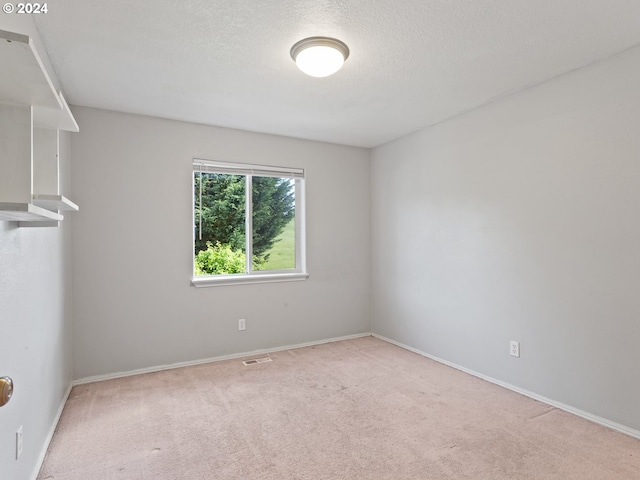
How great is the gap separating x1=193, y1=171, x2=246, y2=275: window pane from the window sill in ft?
0.39

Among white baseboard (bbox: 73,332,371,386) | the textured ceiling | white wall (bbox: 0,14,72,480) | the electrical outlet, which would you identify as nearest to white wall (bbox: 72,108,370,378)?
white baseboard (bbox: 73,332,371,386)

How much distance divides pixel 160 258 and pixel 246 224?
933mm

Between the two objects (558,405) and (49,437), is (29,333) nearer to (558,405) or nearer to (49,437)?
(49,437)

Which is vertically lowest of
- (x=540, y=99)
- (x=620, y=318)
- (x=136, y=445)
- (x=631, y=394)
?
(x=136, y=445)

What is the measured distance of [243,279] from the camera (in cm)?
379

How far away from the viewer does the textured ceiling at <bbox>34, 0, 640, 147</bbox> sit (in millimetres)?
1863

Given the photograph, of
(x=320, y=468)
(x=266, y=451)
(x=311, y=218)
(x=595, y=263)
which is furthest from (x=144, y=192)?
(x=595, y=263)

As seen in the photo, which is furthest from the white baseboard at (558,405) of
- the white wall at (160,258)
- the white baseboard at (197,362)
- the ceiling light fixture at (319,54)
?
the ceiling light fixture at (319,54)

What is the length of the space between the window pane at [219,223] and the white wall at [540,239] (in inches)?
72.2

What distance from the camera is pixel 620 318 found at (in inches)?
89.7

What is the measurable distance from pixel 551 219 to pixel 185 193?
10.2 feet

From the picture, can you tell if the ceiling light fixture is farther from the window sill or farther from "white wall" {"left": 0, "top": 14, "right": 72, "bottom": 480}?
the window sill

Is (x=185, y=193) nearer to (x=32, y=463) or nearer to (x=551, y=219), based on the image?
(x=32, y=463)

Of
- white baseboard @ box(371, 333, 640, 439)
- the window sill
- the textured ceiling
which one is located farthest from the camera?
the window sill
